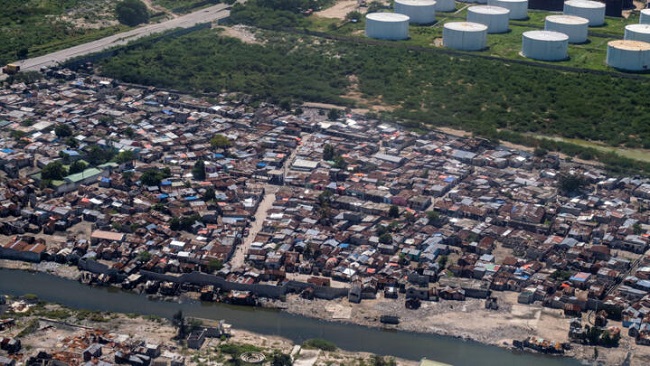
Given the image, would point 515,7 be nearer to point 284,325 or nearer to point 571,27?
point 571,27

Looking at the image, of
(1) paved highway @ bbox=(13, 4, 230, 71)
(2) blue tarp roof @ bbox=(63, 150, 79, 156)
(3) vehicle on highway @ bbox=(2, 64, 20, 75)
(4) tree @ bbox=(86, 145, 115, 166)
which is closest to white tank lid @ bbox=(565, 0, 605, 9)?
(1) paved highway @ bbox=(13, 4, 230, 71)

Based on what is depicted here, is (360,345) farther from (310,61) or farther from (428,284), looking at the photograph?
(310,61)

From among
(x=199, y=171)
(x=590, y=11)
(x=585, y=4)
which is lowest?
(x=199, y=171)

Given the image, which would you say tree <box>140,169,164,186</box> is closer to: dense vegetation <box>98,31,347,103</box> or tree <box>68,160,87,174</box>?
tree <box>68,160,87,174</box>

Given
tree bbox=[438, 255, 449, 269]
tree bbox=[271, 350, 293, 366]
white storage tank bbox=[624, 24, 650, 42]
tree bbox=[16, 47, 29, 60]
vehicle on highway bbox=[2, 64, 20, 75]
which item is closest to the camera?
tree bbox=[271, 350, 293, 366]

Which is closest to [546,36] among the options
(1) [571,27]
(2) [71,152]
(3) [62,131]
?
(1) [571,27]

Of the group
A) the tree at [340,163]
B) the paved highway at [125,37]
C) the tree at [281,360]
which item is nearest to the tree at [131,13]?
the paved highway at [125,37]

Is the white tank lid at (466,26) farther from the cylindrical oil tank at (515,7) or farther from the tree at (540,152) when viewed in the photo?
the tree at (540,152)
